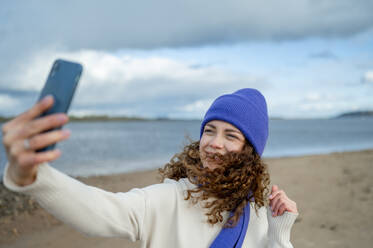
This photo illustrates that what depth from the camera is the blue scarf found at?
196cm

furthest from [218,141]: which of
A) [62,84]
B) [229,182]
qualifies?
[62,84]

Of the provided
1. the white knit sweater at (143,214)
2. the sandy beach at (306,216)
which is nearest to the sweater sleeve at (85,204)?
the white knit sweater at (143,214)

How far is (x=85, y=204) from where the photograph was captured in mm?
1399

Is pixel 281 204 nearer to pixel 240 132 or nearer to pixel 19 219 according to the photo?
pixel 240 132

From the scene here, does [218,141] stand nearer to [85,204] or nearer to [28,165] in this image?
[85,204]

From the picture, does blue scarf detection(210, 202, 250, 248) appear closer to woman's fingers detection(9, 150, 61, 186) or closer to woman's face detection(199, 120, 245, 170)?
woman's face detection(199, 120, 245, 170)

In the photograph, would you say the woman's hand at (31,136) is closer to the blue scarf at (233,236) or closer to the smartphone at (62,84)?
the smartphone at (62,84)

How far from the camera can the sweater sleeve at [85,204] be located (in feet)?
4.05

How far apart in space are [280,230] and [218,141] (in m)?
0.71

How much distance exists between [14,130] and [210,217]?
4.24 ft

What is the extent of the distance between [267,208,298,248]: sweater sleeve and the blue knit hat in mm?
497

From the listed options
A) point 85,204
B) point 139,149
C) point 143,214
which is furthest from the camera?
point 139,149

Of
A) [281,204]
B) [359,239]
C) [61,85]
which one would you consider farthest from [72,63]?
[359,239]

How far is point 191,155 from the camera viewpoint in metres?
2.52
